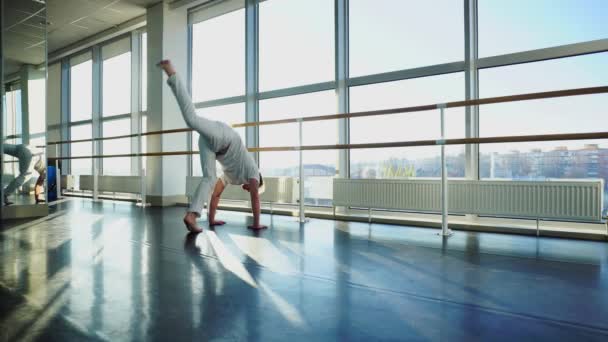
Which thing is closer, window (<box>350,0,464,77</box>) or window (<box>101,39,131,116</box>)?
window (<box>350,0,464,77</box>)

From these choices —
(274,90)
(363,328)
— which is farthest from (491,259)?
(274,90)

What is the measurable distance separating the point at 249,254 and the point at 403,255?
101 centimetres

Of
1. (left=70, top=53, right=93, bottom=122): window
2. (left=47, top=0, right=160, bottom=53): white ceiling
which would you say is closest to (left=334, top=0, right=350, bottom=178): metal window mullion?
(left=47, top=0, right=160, bottom=53): white ceiling

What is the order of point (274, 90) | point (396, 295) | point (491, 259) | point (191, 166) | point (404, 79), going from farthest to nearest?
point (191, 166) → point (274, 90) → point (404, 79) → point (491, 259) → point (396, 295)

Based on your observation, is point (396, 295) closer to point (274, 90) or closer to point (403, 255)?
point (403, 255)

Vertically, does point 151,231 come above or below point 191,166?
below

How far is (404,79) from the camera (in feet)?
15.0

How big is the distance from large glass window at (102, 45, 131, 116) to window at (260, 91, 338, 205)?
4.02 metres

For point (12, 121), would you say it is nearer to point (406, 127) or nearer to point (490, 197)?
point (406, 127)

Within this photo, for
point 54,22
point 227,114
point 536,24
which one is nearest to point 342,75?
point 536,24

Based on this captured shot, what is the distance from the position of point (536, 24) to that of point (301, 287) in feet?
11.5

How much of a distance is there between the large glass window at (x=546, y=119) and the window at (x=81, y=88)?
877cm

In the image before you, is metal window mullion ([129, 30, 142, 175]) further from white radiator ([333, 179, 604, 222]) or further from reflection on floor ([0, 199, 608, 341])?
white radiator ([333, 179, 604, 222])

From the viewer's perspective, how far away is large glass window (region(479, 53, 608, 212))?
346cm
